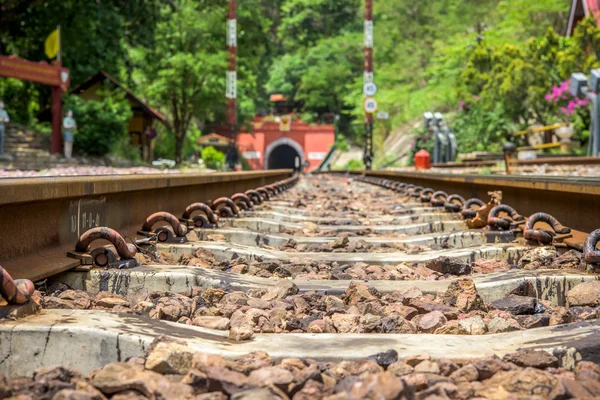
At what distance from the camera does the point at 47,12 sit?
81.9 feet

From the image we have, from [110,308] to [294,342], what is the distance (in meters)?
0.72

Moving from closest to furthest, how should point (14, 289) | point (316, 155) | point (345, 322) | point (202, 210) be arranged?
point (14, 289) < point (345, 322) < point (202, 210) < point (316, 155)

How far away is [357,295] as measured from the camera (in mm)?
2393

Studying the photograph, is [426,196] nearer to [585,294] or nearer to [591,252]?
[591,252]

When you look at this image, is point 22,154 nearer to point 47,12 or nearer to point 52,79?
point 52,79

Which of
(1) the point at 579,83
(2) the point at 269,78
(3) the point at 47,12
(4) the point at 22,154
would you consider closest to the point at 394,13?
(2) the point at 269,78

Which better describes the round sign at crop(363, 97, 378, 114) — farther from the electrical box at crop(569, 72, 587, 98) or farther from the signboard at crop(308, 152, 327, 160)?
the signboard at crop(308, 152, 327, 160)

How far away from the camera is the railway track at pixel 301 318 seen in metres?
1.47

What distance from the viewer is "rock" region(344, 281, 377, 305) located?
2.38 meters

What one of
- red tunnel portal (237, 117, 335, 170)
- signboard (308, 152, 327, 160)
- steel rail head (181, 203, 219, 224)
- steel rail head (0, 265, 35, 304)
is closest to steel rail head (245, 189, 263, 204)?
steel rail head (181, 203, 219, 224)

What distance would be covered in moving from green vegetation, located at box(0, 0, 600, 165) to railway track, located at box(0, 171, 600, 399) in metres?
19.3

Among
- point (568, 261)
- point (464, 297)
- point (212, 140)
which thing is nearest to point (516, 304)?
point (464, 297)

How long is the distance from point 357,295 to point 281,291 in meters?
0.27

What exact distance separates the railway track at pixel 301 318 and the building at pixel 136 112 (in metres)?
28.6
